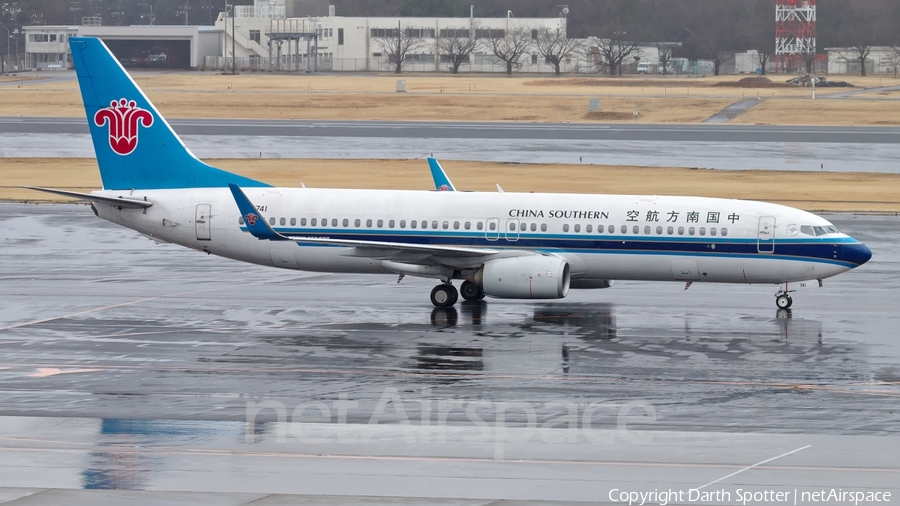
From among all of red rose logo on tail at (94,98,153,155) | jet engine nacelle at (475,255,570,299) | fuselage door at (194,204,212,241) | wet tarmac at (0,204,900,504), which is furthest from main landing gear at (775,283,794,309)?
red rose logo on tail at (94,98,153,155)

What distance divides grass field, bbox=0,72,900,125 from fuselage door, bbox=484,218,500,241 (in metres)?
78.8

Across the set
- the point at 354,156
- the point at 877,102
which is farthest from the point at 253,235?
the point at 877,102

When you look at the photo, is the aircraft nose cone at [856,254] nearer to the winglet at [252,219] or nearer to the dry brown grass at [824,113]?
the winglet at [252,219]

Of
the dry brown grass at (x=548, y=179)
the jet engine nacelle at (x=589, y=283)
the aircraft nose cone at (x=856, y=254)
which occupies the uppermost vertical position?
the dry brown grass at (x=548, y=179)

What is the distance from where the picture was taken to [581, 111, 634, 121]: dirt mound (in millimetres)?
112119

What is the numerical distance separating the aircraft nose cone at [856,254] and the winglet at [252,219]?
52.7ft

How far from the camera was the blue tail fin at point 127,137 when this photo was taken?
3662 cm

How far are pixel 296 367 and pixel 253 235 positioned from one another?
8.29m

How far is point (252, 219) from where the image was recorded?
34.4m

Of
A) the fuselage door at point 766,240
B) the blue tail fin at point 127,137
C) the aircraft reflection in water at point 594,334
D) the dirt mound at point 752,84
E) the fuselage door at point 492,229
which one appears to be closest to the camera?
the aircraft reflection in water at point 594,334

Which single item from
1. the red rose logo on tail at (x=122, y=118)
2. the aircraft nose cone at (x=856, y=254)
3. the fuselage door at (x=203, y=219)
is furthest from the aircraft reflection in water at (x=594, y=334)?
the red rose logo on tail at (x=122, y=118)

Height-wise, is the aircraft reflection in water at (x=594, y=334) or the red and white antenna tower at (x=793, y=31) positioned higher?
the red and white antenna tower at (x=793, y=31)

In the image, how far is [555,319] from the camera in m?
33.2

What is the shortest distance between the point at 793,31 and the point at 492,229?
172 metres
